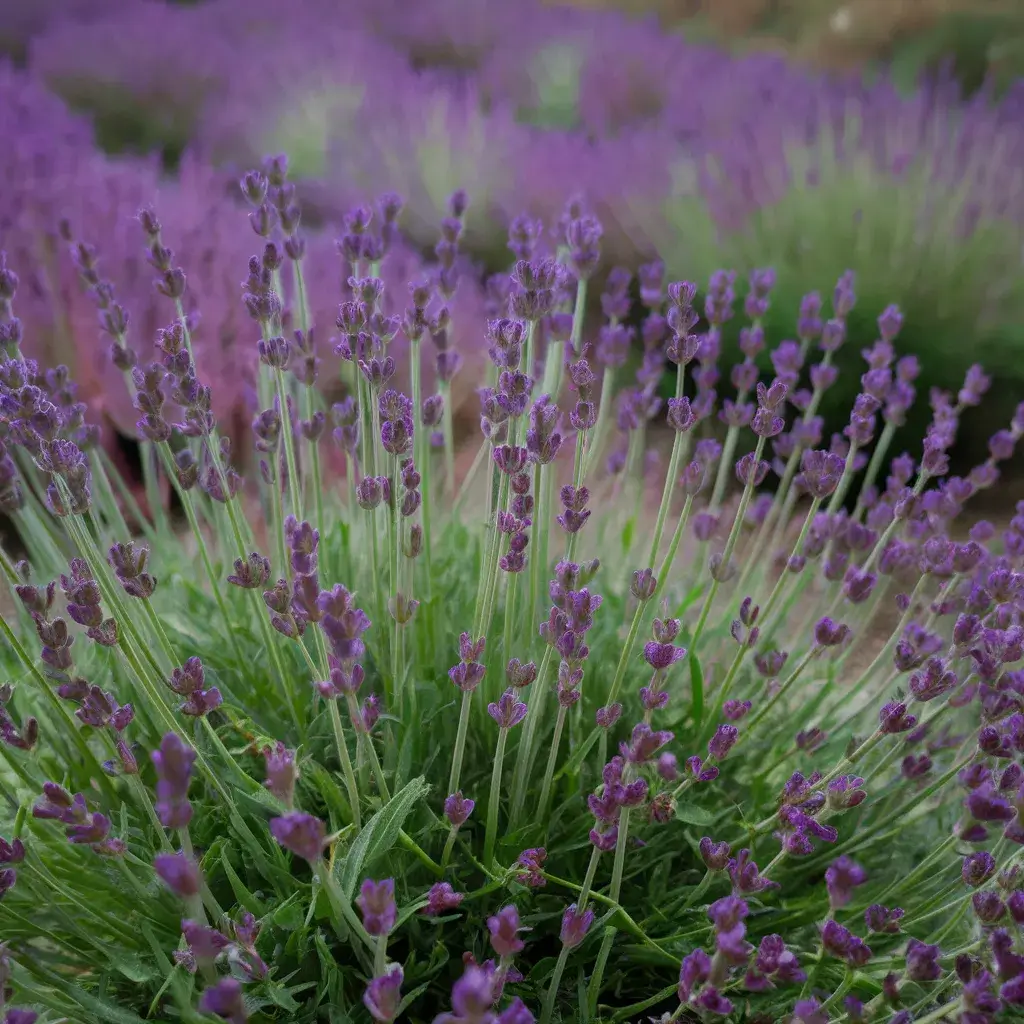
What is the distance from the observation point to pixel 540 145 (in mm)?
2783

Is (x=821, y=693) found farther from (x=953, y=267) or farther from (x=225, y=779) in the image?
(x=953, y=267)

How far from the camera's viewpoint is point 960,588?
102cm

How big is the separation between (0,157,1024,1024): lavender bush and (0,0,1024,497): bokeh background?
453 mm

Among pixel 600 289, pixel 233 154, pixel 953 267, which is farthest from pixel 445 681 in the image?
pixel 233 154

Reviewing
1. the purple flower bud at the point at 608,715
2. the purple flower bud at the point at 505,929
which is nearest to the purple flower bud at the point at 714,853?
the purple flower bud at the point at 608,715

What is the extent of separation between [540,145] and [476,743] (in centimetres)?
229

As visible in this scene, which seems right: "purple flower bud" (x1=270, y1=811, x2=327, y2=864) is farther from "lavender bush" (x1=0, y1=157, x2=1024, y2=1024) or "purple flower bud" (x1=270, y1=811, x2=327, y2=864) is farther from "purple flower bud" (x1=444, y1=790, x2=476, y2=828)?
"purple flower bud" (x1=444, y1=790, x2=476, y2=828)

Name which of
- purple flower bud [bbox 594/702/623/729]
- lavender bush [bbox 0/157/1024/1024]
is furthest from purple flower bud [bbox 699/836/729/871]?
purple flower bud [bbox 594/702/623/729]

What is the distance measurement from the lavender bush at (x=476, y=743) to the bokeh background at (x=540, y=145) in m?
0.45

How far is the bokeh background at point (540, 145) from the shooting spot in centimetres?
184

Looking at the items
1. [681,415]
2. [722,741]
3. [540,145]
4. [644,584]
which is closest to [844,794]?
[722,741]

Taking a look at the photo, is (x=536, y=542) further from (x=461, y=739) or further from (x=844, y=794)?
(x=844, y=794)

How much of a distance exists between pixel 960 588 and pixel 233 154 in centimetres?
288

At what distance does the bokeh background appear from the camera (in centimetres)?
184
